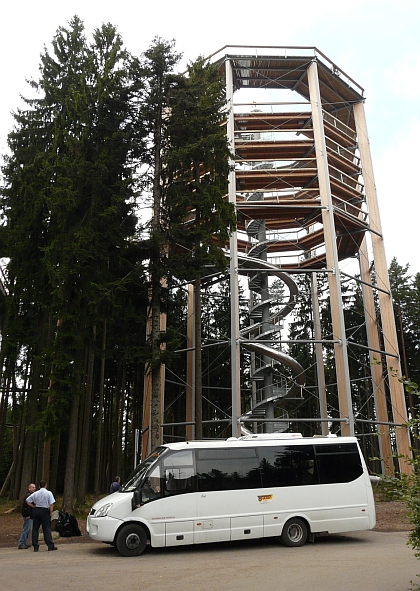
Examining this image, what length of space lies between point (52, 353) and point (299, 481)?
769 centimetres

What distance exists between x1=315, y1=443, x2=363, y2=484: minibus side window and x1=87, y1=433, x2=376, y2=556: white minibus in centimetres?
2

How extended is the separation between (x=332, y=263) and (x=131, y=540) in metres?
15.4

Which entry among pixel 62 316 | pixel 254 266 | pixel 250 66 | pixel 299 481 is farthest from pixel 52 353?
pixel 250 66

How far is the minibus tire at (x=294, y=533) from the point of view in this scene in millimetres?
10367

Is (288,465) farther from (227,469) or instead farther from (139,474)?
(139,474)

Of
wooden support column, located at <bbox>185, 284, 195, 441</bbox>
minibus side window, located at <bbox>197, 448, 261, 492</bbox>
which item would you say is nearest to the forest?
minibus side window, located at <bbox>197, 448, 261, 492</bbox>

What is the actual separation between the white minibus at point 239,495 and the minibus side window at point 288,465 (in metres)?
0.02

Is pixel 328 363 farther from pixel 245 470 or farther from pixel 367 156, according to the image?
pixel 245 470

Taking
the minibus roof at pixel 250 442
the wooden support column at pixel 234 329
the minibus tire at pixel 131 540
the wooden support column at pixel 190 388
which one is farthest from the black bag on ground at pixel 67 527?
the wooden support column at pixel 190 388

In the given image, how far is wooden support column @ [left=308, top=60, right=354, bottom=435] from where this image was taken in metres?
20.3

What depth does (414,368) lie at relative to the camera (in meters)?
33.4

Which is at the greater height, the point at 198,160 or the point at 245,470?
the point at 198,160

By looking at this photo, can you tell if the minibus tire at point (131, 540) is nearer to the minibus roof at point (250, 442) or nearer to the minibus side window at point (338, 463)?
the minibus roof at point (250, 442)

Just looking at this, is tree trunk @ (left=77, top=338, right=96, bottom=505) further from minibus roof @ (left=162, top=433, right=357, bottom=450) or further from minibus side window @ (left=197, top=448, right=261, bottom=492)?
minibus side window @ (left=197, top=448, right=261, bottom=492)
